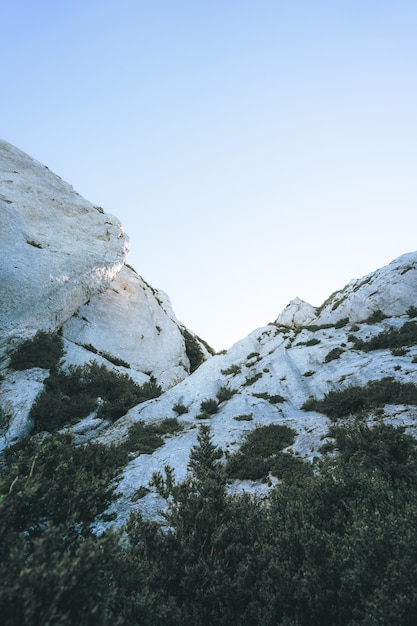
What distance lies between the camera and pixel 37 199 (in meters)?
37.2

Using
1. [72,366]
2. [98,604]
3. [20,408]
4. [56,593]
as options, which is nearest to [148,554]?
[98,604]

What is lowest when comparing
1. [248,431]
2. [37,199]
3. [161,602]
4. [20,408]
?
[248,431]

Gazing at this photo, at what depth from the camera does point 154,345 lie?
3731 centimetres

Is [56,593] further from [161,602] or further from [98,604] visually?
[161,602]

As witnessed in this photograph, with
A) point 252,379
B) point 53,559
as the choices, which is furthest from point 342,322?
point 53,559

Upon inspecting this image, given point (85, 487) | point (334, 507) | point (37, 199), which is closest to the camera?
point (85, 487)

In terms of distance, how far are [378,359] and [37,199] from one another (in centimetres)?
4166

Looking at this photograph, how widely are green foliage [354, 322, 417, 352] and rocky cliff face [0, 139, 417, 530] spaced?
75mm

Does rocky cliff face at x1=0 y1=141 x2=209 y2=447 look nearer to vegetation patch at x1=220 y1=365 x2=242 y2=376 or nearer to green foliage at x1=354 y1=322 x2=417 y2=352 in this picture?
vegetation patch at x1=220 y1=365 x2=242 y2=376

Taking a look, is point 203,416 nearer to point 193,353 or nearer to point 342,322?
point 342,322

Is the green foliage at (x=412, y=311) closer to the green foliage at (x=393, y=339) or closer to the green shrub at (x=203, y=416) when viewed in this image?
the green foliage at (x=393, y=339)

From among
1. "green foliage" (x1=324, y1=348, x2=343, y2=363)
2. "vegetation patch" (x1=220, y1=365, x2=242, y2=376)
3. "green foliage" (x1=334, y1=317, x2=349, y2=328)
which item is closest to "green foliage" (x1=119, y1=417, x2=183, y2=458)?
"vegetation patch" (x1=220, y1=365, x2=242, y2=376)

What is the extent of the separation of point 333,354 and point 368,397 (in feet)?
28.9

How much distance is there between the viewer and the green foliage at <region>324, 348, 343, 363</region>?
2450 centimetres
